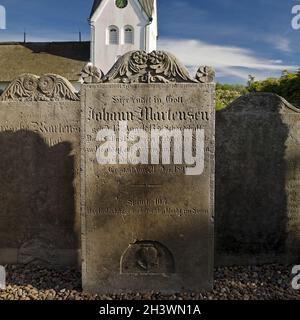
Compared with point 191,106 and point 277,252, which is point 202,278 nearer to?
point 277,252

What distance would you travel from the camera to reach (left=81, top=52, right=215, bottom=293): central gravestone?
4.43m

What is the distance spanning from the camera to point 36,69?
28547 millimetres

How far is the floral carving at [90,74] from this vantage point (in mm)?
4422

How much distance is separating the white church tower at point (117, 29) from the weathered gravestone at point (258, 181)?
76.6 feet

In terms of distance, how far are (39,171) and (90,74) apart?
1.79m

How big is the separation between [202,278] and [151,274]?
0.56m

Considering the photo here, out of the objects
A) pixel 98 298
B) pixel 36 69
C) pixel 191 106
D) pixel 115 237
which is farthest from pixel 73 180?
pixel 36 69

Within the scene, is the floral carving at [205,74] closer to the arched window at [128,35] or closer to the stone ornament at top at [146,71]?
the stone ornament at top at [146,71]

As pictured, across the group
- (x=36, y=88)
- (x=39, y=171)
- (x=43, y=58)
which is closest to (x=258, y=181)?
(x=39, y=171)

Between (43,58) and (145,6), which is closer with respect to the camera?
(145,6)

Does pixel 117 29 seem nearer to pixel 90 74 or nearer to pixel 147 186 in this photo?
pixel 90 74

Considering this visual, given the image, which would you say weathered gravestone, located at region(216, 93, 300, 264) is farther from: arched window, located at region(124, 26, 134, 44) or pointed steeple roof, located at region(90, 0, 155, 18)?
pointed steeple roof, located at region(90, 0, 155, 18)

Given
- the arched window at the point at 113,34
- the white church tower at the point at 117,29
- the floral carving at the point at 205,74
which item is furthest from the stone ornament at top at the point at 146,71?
the arched window at the point at 113,34

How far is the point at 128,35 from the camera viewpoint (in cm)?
2811
